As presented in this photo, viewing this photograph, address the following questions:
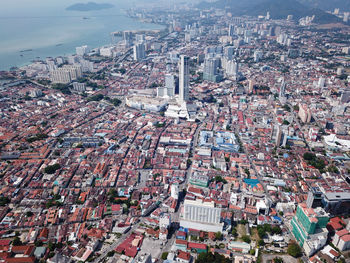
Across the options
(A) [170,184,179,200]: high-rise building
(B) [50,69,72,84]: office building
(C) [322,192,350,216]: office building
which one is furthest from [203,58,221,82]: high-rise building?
(C) [322,192,350,216]: office building

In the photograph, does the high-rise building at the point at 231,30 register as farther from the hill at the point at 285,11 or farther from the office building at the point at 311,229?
the office building at the point at 311,229

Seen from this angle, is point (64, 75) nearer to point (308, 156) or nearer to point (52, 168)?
point (52, 168)

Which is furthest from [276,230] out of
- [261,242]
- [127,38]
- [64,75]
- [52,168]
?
[127,38]

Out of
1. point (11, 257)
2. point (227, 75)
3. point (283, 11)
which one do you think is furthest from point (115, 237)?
point (283, 11)

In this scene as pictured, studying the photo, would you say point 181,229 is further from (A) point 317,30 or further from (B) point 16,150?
(A) point 317,30

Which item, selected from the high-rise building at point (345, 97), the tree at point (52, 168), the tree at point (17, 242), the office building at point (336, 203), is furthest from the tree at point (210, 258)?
the high-rise building at point (345, 97)

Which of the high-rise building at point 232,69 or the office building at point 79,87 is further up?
the high-rise building at point 232,69
